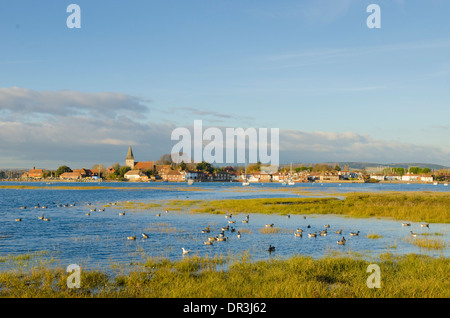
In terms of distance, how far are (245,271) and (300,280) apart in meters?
3.22

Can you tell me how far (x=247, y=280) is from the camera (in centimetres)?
1797

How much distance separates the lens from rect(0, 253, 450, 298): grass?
619 inches

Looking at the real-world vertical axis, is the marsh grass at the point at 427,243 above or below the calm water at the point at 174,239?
above

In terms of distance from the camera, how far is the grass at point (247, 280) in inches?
619

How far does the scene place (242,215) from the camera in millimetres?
51844
